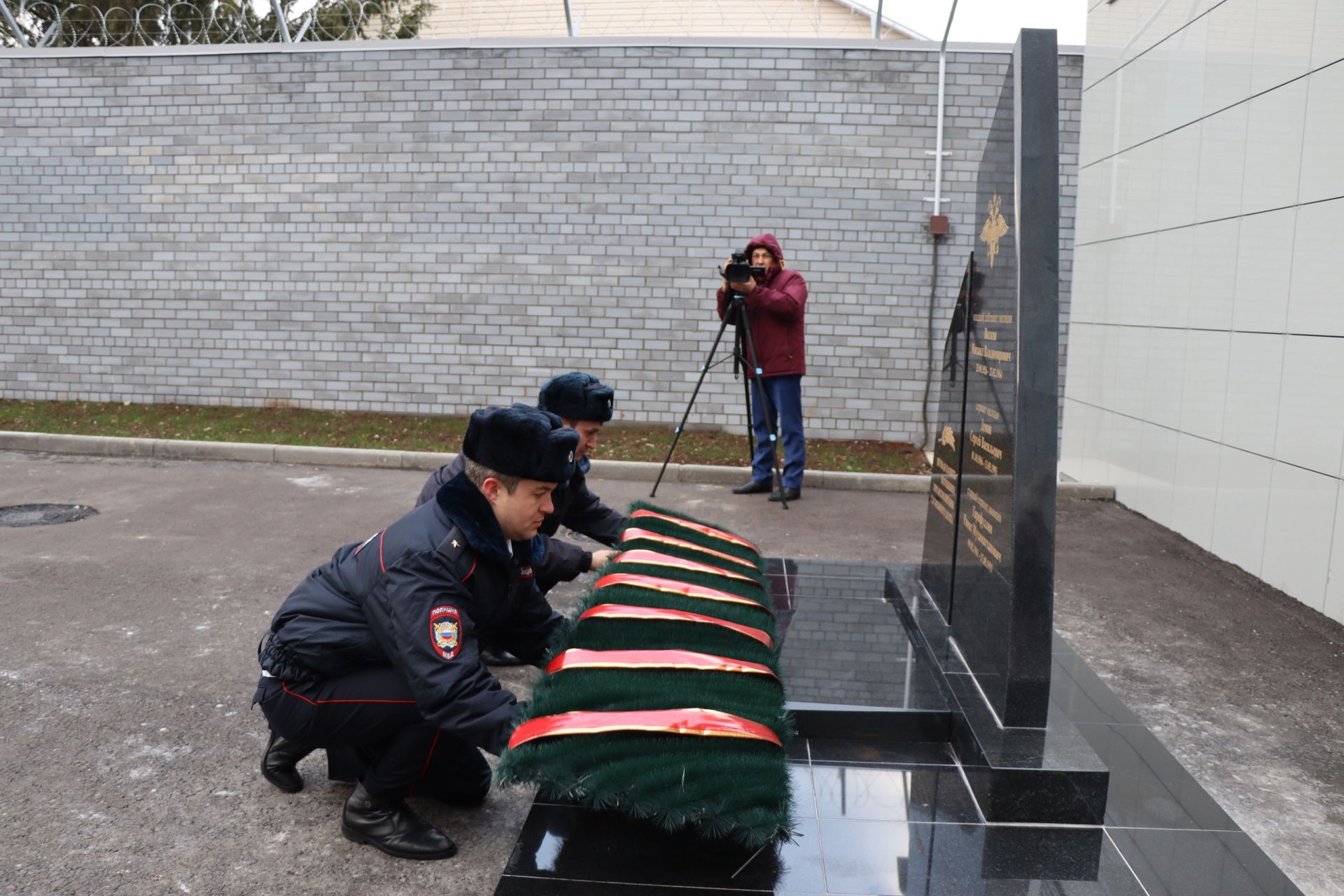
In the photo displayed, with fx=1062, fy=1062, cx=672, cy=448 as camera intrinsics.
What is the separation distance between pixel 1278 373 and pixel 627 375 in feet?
19.7

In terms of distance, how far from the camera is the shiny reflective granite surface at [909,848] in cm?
259

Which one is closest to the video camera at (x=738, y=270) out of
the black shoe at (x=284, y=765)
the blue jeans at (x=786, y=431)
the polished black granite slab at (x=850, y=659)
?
the blue jeans at (x=786, y=431)

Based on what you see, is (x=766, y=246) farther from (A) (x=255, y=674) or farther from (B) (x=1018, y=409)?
(A) (x=255, y=674)

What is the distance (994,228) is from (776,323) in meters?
4.05

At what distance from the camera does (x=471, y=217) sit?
1053 centimetres

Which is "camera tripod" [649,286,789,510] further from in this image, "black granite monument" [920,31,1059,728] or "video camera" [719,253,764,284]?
"black granite monument" [920,31,1059,728]

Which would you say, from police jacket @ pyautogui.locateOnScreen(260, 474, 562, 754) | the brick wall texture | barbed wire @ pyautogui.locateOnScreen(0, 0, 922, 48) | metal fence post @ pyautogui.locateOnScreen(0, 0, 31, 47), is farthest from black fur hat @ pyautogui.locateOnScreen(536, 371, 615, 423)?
metal fence post @ pyautogui.locateOnScreen(0, 0, 31, 47)

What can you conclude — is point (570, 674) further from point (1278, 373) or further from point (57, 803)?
point (1278, 373)

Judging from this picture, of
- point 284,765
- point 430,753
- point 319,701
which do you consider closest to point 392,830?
point 430,753

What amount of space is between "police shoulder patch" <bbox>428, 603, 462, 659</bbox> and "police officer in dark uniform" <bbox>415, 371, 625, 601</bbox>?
70 centimetres

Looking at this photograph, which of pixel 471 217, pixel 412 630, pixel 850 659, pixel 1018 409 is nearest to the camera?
pixel 412 630

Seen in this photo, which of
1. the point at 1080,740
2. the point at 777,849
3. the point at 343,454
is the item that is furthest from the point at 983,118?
the point at 777,849

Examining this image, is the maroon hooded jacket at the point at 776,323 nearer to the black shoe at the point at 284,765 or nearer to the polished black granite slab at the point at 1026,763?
the polished black granite slab at the point at 1026,763

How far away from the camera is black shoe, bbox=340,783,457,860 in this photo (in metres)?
2.80
